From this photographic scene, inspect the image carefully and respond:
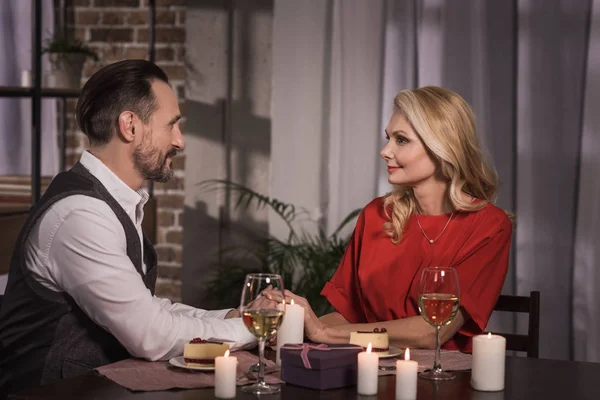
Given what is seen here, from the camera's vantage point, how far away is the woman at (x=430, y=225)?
8.07 feet

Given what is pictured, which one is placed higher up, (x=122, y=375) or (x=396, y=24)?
(x=396, y=24)

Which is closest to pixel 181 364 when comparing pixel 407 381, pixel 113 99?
pixel 407 381

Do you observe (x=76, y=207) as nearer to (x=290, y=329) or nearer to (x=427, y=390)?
(x=290, y=329)

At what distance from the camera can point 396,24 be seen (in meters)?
3.90

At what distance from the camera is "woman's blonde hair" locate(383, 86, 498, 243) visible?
→ 8.23ft

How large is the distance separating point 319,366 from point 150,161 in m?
0.76

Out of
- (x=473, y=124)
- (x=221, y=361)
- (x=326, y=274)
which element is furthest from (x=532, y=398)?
(x=326, y=274)

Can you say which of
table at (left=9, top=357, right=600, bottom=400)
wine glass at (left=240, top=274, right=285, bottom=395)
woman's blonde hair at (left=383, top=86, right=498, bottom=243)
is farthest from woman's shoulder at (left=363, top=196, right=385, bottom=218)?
wine glass at (left=240, top=274, right=285, bottom=395)

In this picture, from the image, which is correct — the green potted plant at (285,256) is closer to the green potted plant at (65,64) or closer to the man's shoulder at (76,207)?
the green potted plant at (65,64)

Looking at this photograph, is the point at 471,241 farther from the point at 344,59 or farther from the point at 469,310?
the point at 344,59

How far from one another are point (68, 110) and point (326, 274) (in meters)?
1.59

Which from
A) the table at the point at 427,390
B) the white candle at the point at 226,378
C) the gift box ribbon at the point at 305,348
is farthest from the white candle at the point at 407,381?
the white candle at the point at 226,378

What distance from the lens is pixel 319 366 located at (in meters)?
1.68

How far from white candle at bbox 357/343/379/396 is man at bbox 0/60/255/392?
0.40 metres
